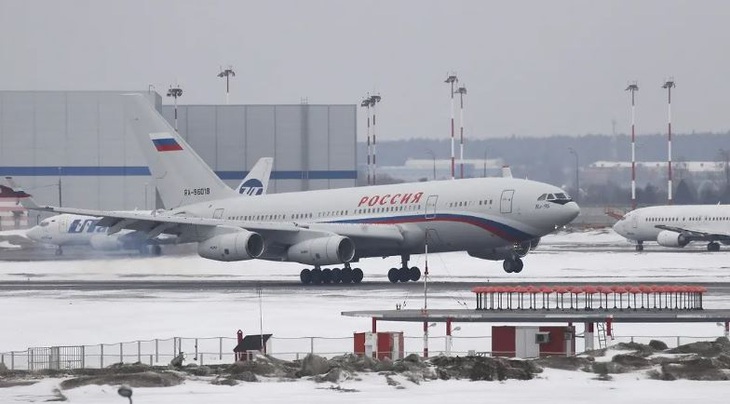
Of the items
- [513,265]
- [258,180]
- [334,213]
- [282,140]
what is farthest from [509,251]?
[282,140]

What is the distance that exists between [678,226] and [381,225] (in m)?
49.9

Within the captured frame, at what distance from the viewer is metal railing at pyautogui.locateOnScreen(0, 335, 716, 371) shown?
1335 inches

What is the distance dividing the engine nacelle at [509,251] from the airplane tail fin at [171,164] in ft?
43.8

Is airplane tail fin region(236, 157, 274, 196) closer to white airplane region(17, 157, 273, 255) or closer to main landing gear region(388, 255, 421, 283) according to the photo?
white airplane region(17, 157, 273, 255)

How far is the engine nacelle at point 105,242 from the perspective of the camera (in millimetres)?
85406

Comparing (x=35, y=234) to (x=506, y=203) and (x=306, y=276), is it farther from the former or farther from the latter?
(x=506, y=203)

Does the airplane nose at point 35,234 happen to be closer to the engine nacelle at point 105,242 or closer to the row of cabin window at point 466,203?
the engine nacelle at point 105,242

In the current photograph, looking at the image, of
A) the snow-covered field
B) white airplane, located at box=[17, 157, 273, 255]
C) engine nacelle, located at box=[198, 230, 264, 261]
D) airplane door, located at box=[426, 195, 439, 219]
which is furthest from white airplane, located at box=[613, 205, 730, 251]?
engine nacelle, located at box=[198, 230, 264, 261]

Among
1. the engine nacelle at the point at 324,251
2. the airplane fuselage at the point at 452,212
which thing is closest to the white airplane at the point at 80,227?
the airplane fuselage at the point at 452,212

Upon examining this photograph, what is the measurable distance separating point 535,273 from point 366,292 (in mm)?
16481

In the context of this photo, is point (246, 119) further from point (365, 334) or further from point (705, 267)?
point (365, 334)

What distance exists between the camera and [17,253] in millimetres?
96438

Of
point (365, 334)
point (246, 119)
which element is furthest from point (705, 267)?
point (246, 119)

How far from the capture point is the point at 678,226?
350 ft
